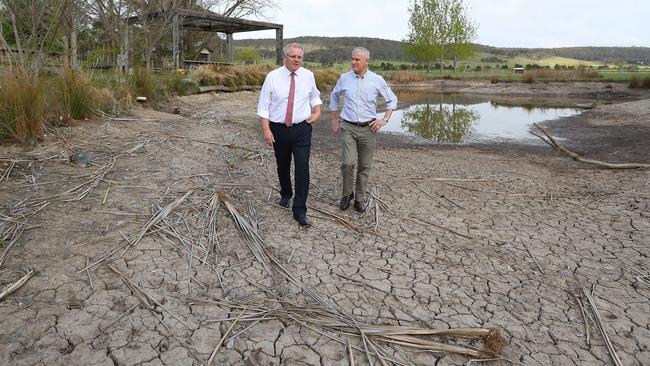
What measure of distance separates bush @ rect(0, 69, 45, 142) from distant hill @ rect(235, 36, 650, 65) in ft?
263

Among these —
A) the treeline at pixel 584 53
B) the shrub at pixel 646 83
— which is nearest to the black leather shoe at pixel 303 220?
the shrub at pixel 646 83

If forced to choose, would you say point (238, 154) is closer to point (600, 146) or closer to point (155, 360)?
point (155, 360)

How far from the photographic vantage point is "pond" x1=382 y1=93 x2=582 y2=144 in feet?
36.5

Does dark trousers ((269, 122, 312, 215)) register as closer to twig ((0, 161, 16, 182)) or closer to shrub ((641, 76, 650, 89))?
twig ((0, 161, 16, 182))

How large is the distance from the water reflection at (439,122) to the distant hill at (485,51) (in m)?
67.7

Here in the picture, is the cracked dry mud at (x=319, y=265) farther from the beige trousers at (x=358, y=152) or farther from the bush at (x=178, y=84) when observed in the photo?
the bush at (x=178, y=84)

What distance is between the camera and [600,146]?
9.36 meters

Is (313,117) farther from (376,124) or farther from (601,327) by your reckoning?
(601,327)

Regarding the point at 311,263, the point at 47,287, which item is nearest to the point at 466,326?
the point at 311,263

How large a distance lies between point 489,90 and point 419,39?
1552 centimetres

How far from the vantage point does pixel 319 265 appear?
11.3ft

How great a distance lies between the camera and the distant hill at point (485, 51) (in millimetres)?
89706

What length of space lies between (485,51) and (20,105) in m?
118

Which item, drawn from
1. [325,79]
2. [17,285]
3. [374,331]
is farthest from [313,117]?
[325,79]
